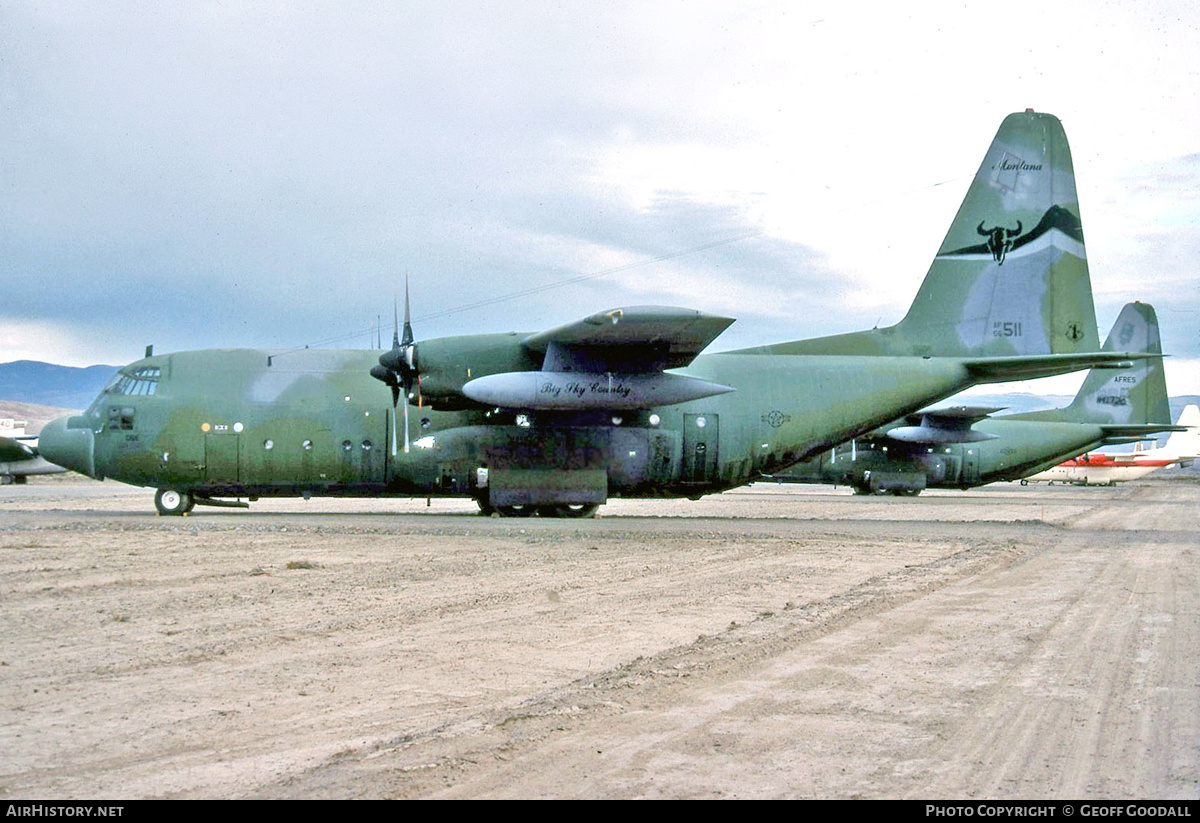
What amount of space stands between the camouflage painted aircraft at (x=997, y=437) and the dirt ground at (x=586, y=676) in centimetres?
2420

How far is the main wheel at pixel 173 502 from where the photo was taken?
23.1m

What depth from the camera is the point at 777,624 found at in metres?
9.70

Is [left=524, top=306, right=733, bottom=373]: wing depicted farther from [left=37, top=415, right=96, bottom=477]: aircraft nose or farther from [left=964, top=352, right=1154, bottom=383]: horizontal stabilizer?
[left=37, top=415, right=96, bottom=477]: aircraft nose

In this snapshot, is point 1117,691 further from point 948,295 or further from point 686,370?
point 948,295

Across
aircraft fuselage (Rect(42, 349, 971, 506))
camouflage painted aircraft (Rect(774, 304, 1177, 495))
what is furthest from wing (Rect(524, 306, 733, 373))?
camouflage painted aircraft (Rect(774, 304, 1177, 495))

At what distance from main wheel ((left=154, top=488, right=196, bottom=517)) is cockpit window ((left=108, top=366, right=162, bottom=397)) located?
2.35m

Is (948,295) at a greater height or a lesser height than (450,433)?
greater

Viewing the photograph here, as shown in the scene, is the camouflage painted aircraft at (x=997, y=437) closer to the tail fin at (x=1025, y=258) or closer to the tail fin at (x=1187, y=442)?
the tail fin at (x=1025, y=258)

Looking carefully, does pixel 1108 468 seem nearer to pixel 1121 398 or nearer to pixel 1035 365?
pixel 1121 398

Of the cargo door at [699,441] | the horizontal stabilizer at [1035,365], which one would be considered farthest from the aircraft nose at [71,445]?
the horizontal stabilizer at [1035,365]

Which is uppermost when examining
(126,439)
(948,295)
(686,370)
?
(948,295)

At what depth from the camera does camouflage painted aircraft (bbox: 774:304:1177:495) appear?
1558 inches
